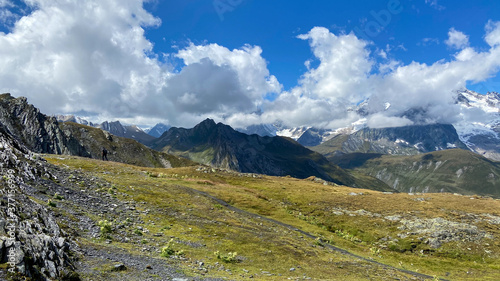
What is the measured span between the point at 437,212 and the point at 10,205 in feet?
251

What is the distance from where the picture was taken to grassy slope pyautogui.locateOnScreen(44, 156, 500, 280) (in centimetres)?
2648

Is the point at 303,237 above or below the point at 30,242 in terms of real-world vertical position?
below

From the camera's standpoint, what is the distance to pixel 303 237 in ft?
144

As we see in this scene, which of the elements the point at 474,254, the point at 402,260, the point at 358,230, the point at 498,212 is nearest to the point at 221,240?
the point at 402,260

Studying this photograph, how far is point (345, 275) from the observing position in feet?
86.6

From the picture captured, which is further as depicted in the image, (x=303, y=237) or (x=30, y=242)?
(x=303, y=237)

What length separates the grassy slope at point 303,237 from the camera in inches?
1043

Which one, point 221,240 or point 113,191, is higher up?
point 113,191

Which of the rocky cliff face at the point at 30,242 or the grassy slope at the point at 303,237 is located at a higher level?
the rocky cliff face at the point at 30,242

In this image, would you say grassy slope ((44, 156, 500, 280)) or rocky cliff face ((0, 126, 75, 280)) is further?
grassy slope ((44, 156, 500, 280))

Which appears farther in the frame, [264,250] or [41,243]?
[264,250]

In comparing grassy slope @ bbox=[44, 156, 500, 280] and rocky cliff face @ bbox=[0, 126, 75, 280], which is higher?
Result: rocky cliff face @ bbox=[0, 126, 75, 280]

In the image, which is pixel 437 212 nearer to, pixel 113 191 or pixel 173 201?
pixel 173 201

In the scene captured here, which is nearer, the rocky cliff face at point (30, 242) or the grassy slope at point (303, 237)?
the rocky cliff face at point (30, 242)
